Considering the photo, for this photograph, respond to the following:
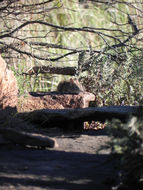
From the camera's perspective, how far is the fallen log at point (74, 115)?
4324 millimetres

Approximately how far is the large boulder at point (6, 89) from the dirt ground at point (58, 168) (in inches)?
45.1

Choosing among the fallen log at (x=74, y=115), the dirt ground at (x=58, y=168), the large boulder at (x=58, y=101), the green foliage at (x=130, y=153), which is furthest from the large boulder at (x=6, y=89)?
the green foliage at (x=130, y=153)

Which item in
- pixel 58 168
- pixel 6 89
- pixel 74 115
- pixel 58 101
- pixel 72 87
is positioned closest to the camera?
pixel 58 168

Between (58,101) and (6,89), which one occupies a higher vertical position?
(6,89)

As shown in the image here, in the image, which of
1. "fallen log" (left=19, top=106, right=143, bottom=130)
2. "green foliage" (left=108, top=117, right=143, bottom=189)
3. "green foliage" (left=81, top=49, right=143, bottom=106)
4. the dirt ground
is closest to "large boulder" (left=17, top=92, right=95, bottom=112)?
→ "green foliage" (left=81, top=49, right=143, bottom=106)

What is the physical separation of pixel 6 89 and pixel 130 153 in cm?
243

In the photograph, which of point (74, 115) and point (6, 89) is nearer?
point (74, 115)

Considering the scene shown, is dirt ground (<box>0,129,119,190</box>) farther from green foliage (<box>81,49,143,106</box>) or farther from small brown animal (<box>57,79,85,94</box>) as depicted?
green foliage (<box>81,49,143,106</box>)

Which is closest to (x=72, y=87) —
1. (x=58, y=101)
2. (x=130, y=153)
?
(x=58, y=101)

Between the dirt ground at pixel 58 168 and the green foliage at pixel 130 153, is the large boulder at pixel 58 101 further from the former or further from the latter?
the green foliage at pixel 130 153

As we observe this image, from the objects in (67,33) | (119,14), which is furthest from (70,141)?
(119,14)

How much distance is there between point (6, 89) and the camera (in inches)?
184

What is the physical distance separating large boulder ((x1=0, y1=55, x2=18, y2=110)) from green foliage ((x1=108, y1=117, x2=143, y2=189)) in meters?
2.20

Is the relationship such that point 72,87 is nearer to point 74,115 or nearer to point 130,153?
point 74,115
